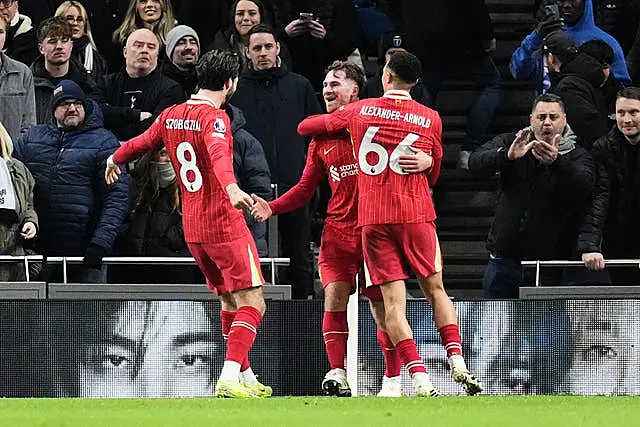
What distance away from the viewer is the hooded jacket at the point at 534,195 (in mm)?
13602

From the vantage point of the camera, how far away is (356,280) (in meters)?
12.1

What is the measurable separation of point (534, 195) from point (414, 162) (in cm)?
287

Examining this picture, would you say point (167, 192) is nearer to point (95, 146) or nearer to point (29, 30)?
point (95, 146)

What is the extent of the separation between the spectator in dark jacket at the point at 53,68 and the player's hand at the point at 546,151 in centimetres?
384

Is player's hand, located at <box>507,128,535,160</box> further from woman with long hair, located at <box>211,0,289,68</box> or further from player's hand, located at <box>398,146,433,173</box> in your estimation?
woman with long hair, located at <box>211,0,289,68</box>

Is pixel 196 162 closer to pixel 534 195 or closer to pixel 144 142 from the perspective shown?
pixel 144 142

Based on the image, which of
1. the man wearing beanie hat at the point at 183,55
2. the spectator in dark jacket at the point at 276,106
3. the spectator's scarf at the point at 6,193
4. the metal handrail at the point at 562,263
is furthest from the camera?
the man wearing beanie hat at the point at 183,55

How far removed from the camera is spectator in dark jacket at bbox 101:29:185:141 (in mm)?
14336

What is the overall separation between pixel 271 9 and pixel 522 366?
4991mm

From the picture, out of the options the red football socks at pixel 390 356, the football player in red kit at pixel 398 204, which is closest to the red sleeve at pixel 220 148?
the football player in red kit at pixel 398 204

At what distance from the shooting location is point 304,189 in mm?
11875

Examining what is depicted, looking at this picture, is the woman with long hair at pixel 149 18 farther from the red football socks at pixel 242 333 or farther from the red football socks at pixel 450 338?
the red football socks at pixel 450 338

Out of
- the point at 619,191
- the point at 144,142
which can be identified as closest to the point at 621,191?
the point at 619,191

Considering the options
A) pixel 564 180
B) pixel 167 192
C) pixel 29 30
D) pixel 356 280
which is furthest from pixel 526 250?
pixel 29 30
